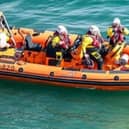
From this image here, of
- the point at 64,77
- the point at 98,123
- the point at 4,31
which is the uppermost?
the point at 4,31

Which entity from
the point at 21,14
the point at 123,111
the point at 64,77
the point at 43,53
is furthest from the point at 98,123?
the point at 21,14

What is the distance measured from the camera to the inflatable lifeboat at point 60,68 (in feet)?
39.8

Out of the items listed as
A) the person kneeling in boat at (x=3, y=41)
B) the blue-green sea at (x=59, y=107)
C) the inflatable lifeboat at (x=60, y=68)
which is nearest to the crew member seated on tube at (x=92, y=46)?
the inflatable lifeboat at (x=60, y=68)

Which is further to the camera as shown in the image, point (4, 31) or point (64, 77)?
point (4, 31)

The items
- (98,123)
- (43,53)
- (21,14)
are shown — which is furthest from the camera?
(21,14)

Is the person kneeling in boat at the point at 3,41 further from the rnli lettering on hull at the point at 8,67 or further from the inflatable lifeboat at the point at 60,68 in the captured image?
the rnli lettering on hull at the point at 8,67

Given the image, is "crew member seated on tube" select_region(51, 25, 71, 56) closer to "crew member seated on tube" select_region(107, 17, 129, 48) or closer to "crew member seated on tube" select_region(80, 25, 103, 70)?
"crew member seated on tube" select_region(80, 25, 103, 70)

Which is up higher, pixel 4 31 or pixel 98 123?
pixel 4 31

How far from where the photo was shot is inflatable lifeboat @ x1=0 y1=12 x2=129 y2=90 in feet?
39.8

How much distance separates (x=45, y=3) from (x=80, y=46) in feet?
17.9

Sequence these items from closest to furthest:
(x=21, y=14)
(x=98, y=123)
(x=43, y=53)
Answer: (x=98, y=123), (x=43, y=53), (x=21, y=14)

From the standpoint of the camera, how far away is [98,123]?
11.2m

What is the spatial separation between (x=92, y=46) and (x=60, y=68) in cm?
89

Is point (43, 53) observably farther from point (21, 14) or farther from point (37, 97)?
point (21, 14)
